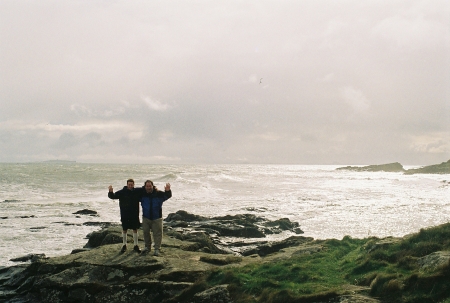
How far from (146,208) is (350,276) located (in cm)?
736

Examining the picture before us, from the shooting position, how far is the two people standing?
13.2 meters

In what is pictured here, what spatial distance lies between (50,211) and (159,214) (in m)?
30.2

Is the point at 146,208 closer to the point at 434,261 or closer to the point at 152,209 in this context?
the point at 152,209

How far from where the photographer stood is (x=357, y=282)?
33.5ft

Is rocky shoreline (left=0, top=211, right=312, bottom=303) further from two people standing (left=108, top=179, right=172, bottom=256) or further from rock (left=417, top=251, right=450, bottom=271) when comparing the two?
rock (left=417, top=251, right=450, bottom=271)

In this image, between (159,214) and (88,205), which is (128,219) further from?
(88,205)

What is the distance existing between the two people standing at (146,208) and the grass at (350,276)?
3.20 meters

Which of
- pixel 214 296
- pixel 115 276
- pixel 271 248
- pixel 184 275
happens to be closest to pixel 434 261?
pixel 214 296

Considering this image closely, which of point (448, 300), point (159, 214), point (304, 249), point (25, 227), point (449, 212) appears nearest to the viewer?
point (448, 300)

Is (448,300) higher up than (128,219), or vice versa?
(128,219)

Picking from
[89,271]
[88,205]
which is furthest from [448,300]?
[88,205]

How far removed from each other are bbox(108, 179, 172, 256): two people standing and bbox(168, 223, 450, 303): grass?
320 centimetres

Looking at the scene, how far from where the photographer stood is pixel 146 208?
13250mm

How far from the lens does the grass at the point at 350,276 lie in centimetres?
852
